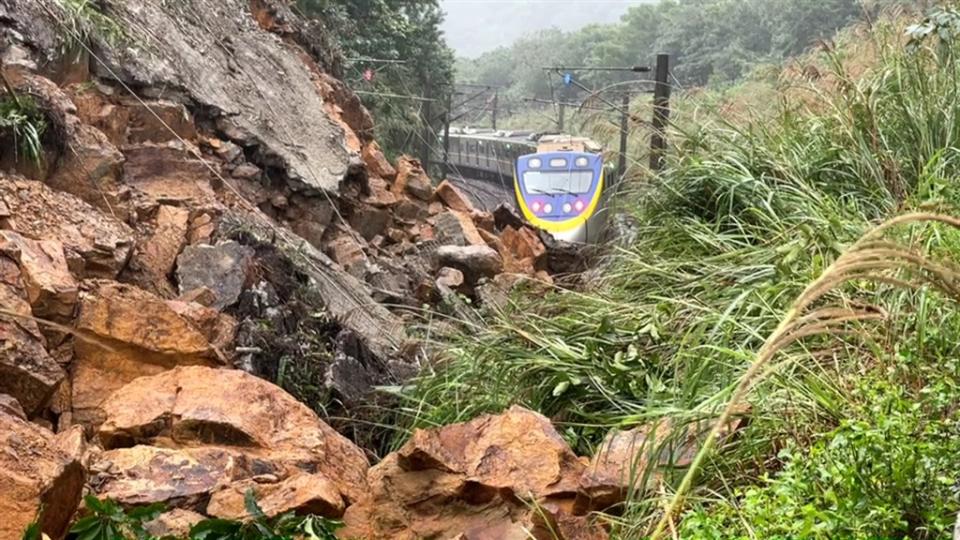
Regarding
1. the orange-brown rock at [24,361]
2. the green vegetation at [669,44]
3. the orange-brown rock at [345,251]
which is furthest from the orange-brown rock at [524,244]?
the green vegetation at [669,44]

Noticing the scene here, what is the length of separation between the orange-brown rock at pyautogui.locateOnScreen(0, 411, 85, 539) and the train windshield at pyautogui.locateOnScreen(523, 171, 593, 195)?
8615mm

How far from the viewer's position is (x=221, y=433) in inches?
85.5

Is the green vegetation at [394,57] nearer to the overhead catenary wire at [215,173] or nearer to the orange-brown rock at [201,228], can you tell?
the overhead catenary wire at [215,173]

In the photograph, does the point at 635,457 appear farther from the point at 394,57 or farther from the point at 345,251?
the point at 394,57

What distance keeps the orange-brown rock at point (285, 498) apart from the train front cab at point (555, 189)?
7505 millimetres

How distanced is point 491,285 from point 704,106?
1.51 metres

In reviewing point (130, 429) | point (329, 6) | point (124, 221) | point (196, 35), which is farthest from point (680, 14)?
point (130, 429)

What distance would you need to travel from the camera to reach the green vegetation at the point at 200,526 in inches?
59.3

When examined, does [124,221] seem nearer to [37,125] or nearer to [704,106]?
[37,125]

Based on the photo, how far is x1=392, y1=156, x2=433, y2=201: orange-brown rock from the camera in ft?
21.2

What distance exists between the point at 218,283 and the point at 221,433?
1.23 meters

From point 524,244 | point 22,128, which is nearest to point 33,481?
point 22,128

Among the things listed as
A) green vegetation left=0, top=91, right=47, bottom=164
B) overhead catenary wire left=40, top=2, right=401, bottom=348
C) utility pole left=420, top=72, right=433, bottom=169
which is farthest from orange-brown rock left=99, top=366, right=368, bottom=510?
utility pole left=420, top=72, right=433, bottom=169

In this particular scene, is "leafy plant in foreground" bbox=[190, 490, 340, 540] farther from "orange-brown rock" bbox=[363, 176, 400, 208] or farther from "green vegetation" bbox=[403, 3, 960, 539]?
"orange-brown rock" bbox=[363, 176, 400, 208]
